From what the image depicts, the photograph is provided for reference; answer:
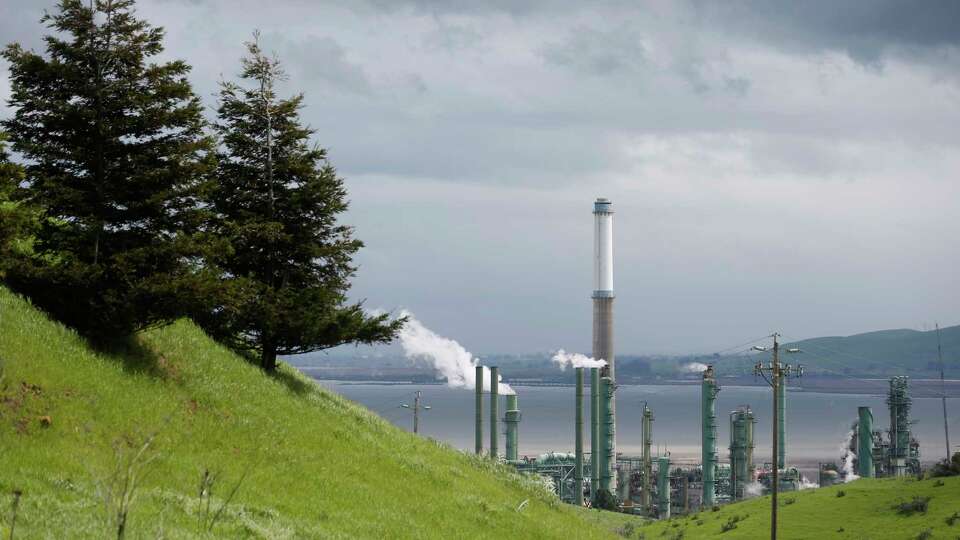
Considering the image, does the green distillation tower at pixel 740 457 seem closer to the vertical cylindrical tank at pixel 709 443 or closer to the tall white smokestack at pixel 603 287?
the vertical cylindrical tank at pixel 709 443

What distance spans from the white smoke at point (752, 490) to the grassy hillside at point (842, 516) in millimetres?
29050

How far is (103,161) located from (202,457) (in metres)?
8.39

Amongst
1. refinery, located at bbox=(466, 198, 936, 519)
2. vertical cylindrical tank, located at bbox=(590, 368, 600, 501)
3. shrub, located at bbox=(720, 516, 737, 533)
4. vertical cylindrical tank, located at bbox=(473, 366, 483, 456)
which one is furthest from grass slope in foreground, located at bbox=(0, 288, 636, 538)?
vertical cylindrical tank, located at bbox=(590, 368, 600, 501)

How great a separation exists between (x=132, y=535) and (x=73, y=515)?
154cm

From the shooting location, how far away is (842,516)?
2506 inches

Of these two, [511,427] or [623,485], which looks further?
[623,485]

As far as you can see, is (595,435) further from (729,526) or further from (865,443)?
(729,526)

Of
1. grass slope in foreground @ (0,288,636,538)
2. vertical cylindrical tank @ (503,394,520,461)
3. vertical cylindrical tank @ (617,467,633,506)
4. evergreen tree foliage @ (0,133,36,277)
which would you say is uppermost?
evergreen tree foliage @ (0,133,36,277)

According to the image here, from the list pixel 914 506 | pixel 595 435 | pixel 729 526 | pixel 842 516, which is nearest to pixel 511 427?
pixel 595 435

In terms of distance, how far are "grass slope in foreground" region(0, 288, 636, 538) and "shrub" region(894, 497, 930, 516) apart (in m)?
32.4

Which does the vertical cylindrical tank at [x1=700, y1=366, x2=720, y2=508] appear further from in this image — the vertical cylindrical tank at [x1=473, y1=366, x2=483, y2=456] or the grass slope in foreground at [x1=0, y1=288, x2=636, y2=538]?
the grass slope in foreground at [x1=0, y1=288, x2=636, y2=538]

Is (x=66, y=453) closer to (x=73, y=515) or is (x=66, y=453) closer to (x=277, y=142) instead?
(x=73, y=515)

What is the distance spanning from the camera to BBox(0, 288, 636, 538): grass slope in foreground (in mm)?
19492

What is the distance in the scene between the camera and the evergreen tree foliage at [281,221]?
34.2 m
